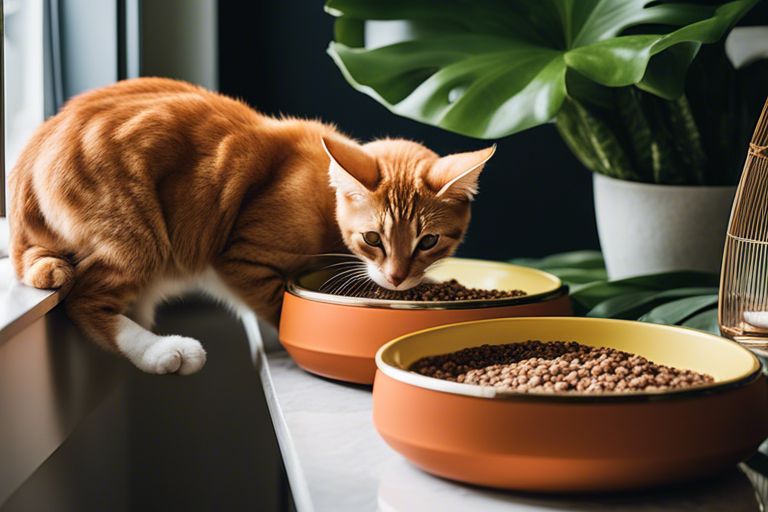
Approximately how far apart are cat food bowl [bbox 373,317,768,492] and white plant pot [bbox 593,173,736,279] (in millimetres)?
725

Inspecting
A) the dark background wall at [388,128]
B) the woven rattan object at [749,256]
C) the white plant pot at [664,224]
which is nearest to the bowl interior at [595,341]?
the woven rattan object at [749,256]

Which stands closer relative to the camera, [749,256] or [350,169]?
[749,256]

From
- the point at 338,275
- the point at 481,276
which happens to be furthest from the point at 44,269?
the point at 481,276

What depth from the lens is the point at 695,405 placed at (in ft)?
2.35

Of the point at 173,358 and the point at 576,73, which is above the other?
the point at 576,73

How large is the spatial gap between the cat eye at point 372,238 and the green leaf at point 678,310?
1.29ft

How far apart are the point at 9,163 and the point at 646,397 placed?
1.09 m

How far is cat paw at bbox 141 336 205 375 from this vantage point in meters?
1.13

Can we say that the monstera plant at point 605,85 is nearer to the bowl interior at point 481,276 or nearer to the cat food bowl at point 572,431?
the bowl interior at point 481,276

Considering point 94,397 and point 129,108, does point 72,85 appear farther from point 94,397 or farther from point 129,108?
point 94,397

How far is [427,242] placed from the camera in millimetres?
1240

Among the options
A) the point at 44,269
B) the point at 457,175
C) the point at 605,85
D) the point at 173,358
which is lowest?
the point at 173,358

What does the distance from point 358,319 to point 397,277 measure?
15 cm

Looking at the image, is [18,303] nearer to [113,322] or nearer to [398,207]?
[113,322]
